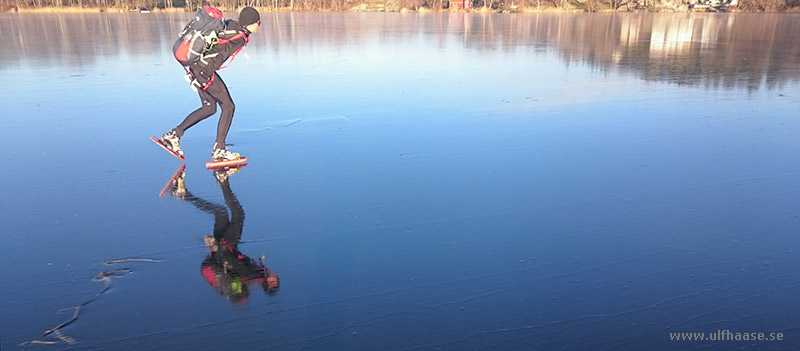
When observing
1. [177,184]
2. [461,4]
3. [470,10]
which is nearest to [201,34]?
[177,184]

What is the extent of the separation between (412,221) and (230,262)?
4.12 ft

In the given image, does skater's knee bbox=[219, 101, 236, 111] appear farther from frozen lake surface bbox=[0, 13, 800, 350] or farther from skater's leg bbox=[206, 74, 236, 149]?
frozen lake surface bbox=[0, 13, 800, 350]

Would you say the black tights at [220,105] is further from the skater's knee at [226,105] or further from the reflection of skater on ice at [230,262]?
the reflection of skater on ice at [230,262]

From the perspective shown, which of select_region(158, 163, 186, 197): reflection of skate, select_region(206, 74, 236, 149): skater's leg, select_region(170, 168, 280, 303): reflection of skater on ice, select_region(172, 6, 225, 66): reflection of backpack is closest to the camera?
select_region(170, 168, 280, 303): reflection of skater on ice

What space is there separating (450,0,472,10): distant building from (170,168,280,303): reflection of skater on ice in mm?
50116

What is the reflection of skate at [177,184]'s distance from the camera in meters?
4.76

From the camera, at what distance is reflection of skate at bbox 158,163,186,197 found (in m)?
4.76

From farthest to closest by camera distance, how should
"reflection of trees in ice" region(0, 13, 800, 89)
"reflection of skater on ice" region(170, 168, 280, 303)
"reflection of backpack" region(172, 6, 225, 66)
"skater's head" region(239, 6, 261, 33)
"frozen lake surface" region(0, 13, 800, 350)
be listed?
"reflection of trees in ice" region(0, 13, 800, 89)
"skater's head" region(239, 6, 261, 33)
"reflection of backpack" region(172, 6, 225, 66)
"reflection of skater on ice" region(170, 168, 280, 303)
"frozen lake surface" region(0, 13, 800, 350)

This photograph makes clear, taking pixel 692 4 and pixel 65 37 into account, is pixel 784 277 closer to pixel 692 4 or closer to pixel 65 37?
pixel 65 37

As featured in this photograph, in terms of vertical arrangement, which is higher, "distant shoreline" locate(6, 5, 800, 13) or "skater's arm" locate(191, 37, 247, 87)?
"distant shoreline" locate(6, 5, 800, 13)

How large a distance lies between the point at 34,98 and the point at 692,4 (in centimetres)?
5378

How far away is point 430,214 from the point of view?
4.28 meters

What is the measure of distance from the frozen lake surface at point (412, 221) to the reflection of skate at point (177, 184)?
0.08 metres

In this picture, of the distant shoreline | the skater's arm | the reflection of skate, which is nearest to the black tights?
the skater's arm
